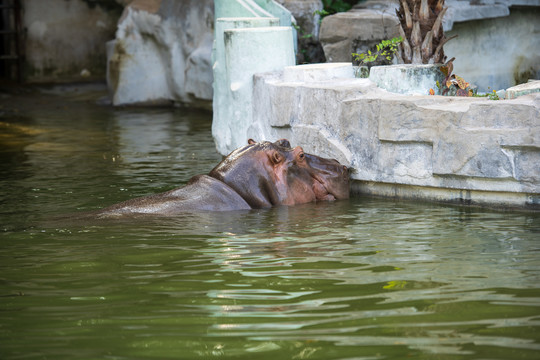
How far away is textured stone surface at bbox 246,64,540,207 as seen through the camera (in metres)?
6.52

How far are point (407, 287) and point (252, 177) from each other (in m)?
2.86

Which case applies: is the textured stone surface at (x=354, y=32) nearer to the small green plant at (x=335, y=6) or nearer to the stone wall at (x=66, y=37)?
the small green plant at (x=335, y=6)

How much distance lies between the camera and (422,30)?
8.47 m

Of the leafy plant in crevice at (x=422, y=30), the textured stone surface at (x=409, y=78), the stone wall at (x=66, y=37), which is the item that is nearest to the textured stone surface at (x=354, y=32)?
the leafy plant in crevice at (x=422, y=30)

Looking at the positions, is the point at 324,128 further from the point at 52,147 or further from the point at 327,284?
the point at 52,147

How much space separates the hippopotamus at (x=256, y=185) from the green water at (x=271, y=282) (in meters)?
0.22

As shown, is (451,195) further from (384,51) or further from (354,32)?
(354,32)

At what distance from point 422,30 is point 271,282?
15.4 ft

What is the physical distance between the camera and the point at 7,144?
1191 centimetres

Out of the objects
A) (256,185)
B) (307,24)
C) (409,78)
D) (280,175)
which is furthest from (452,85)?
(307,24)

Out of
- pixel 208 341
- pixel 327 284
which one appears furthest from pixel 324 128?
pixel 208 341

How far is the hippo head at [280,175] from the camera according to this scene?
7.00 meters

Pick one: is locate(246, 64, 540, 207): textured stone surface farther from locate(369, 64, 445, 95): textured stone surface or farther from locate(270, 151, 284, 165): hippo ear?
locate(270, 151, 284, 165): hippo ear

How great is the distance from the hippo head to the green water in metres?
0.24
